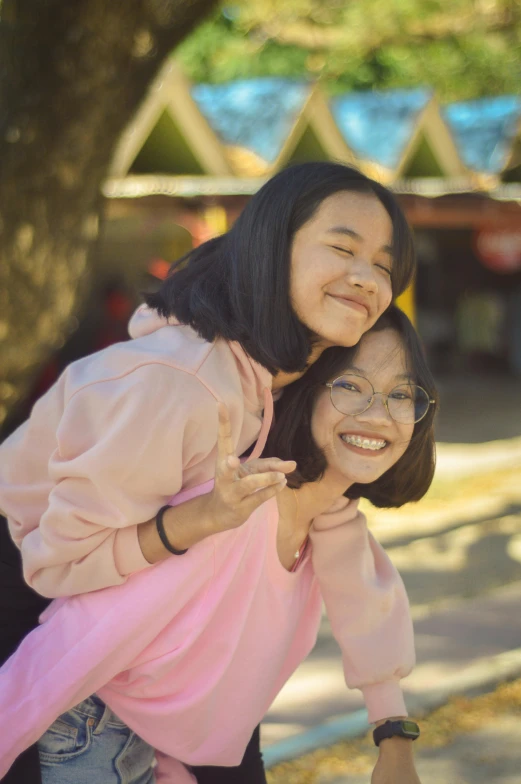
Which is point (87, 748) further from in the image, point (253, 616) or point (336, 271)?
point (336, 271)

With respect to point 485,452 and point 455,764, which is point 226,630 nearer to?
point 455,764

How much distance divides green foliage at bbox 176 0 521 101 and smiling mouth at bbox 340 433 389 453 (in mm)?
11839

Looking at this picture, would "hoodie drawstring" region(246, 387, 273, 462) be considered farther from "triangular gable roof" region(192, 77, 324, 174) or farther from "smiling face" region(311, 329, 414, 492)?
"triangular gable roof" region(192, 77, 324, 174)

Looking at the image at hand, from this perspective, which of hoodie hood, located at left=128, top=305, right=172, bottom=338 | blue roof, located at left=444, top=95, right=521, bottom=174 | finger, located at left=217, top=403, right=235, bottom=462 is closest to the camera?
finger, located at left=217, top=403, right=235, bottom=462

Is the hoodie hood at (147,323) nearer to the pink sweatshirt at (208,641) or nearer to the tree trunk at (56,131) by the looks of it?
the pink sweatshirt at (208,641)

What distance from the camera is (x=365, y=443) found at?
2107 mm

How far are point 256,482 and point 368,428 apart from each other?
0.45 m

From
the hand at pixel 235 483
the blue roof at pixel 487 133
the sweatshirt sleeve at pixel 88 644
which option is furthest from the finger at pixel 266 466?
the blue roof at pixel 487 133

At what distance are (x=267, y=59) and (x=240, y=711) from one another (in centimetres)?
1888

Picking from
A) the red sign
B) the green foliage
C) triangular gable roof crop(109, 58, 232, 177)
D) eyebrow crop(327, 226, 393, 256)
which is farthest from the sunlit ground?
the green foliage

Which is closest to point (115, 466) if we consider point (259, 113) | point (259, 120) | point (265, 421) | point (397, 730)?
point (265, 421)

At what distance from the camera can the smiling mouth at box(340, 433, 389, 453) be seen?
6.91 ft

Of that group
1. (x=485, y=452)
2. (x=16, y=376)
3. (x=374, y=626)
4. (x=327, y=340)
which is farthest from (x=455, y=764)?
(x=485, y=452)

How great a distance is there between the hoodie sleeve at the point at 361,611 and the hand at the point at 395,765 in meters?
0.07
